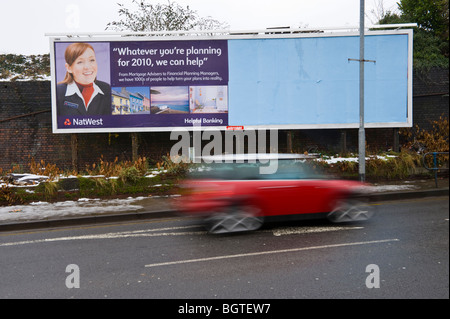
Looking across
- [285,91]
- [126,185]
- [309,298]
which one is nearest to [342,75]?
[285,91]

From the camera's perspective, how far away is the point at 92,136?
1675 centimetres

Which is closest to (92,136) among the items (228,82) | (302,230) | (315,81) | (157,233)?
(228,82)

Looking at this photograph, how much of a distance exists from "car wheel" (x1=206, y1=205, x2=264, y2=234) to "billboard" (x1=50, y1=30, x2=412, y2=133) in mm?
8725

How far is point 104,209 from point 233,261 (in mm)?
5336

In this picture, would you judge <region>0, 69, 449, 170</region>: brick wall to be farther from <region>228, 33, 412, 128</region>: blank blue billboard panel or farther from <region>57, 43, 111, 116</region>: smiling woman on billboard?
<region>57, 43, 111, 116</region>: smiling woman on billboard

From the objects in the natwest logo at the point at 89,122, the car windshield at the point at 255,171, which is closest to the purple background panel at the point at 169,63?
the natwest logo at the point at 89,122

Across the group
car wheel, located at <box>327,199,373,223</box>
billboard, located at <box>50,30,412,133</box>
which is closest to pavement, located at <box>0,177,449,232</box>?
car wheel, located at <box>327,199,373,223</box>

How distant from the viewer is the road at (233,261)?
4.46m

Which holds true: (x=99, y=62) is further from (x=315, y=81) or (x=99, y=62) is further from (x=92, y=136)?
(x=315, y=81)

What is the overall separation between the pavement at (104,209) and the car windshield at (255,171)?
2.63 m

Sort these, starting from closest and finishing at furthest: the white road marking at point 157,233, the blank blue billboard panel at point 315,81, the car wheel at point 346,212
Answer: the white road marking at point 157,233, the car wheel at point 346,212, the blank blue billboard panel at point 315,81

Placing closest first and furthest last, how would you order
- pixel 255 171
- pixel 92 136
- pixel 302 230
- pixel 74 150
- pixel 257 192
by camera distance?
pixel 257 192, pixel 255 171, pixel 302 230, pixel 74 150, pixel 92 136

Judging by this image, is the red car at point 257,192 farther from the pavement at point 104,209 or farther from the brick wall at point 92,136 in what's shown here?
the brick wall at point 92,136

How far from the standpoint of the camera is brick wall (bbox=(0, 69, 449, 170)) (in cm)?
1647
